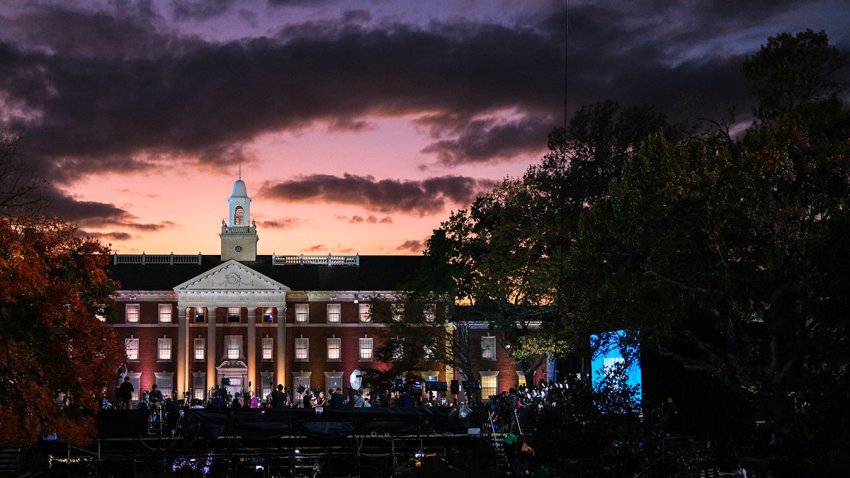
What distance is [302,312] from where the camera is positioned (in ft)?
294

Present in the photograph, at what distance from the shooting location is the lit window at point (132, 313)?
Result: 287ft

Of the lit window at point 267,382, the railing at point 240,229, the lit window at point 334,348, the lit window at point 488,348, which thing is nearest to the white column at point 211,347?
the lit window at point 267,382

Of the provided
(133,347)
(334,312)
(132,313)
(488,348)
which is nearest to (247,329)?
(334,312)

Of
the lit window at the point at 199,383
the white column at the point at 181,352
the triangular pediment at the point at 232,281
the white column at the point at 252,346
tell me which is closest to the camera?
the white column at the point at 181,352

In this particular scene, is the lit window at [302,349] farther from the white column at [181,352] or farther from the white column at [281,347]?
the white column at [181,352]

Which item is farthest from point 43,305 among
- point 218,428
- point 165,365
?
point 165,365

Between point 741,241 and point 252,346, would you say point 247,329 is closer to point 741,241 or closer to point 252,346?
point 252,346

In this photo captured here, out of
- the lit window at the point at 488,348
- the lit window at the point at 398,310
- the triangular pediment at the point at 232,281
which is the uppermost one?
the triangular pediment at the point at 232,281

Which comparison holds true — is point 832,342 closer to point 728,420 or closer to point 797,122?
point 797,122

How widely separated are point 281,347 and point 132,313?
40.9ft

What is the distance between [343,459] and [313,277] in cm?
6217

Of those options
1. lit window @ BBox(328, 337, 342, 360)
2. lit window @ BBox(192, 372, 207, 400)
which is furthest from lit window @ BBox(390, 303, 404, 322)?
lit window @ BBox(192, 372, 207, 400)

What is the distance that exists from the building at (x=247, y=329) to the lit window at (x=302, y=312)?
83mm

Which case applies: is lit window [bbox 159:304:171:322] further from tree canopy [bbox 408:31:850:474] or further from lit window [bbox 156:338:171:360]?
tree canopy [bbox 408:31:850:474]
